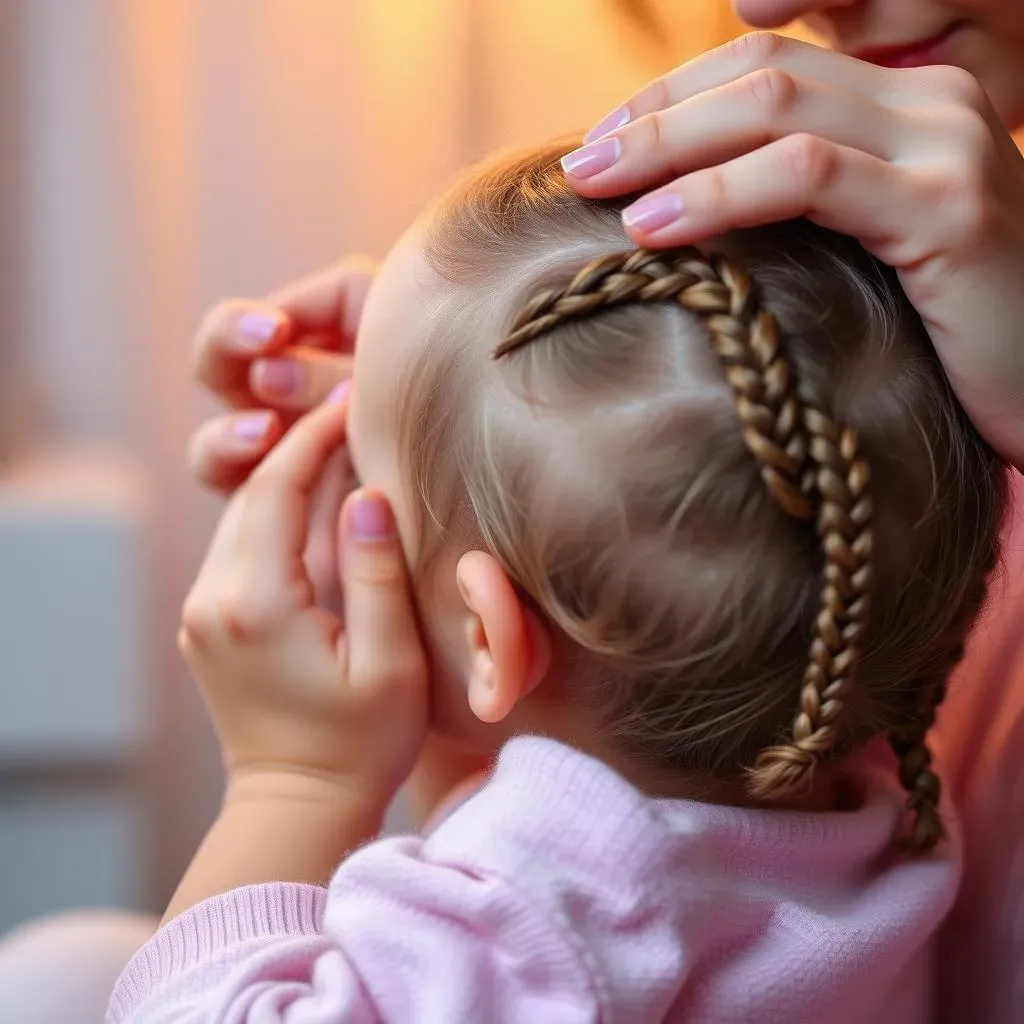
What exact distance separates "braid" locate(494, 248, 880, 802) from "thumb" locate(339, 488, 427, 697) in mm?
187

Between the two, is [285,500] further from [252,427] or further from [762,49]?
[762,49]

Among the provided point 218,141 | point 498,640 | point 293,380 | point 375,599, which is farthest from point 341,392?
point 218,141

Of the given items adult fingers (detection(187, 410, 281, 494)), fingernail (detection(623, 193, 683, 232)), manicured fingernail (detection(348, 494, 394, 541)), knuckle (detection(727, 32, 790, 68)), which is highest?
knuckle (detection(727, 32, 790, 68))

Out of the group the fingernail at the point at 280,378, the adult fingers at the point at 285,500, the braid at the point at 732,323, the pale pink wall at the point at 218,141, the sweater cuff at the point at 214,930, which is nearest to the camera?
the braid at the point at 732,323

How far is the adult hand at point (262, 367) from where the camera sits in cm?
81

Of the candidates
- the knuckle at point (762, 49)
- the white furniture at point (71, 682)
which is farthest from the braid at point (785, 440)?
the white furniture at point (71, 682)

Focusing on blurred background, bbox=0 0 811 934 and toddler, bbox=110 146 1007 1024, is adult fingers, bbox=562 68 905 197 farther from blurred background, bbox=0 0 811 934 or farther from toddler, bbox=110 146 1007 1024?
blurred background, bbox=0 0 811 934

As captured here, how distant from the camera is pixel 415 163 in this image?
1.22 metres

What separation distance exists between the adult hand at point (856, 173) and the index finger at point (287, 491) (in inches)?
10.5

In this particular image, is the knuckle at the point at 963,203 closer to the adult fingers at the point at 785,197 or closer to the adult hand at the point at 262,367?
the adult fingers at the point at 785,197

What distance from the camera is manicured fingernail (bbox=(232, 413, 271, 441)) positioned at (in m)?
0.80

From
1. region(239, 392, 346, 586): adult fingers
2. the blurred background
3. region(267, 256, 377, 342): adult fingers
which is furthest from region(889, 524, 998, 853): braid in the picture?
the blurred background

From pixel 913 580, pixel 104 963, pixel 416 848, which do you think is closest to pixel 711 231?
pixel 913 580

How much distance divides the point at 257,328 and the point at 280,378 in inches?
1.6
